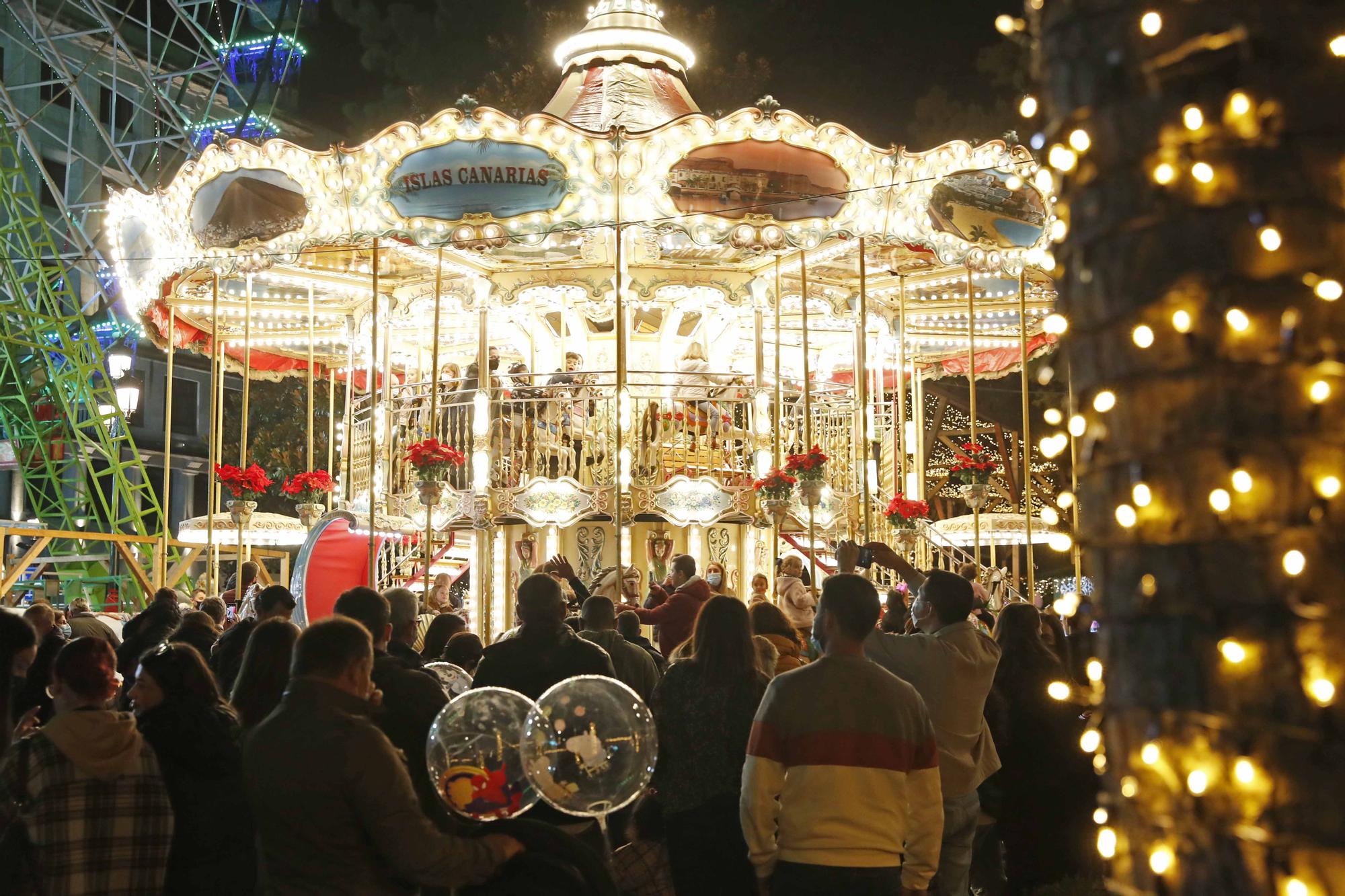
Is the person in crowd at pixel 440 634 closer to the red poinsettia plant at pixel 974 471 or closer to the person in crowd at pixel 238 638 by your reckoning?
the person in crowd at pixel 238 638

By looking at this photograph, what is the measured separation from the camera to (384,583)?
20047 millimetres

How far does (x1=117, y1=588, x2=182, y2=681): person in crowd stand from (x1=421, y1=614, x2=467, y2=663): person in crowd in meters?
1.53

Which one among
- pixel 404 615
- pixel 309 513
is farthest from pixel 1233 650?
pixel 309 513

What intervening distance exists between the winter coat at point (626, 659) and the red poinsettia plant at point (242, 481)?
11.2m

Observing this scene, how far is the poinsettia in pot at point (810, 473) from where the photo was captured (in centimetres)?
1535

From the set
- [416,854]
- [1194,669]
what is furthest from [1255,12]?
[416,854]

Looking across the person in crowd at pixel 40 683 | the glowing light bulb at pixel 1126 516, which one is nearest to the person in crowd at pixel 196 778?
the person in crowd at pixel 40 683

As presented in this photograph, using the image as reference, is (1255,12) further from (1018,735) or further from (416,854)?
(1018,735)

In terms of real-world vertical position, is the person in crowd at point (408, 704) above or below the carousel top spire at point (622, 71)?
below

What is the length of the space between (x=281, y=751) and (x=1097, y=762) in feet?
7.17

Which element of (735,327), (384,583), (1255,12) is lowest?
(384,583)

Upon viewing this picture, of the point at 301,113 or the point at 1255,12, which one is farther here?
the point at 301,113

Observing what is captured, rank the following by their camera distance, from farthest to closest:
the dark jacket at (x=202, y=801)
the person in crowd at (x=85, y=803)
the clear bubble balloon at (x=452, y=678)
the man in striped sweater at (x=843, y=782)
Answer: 1. the clear bubble balloon at (x=452, y=678)
2. the dark jacket at (x=202, y=801)
3. the man in striped sweater at (x=843, y=782)
4. the person in crowd at (x=85, y=803)

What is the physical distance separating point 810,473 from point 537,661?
958cm
